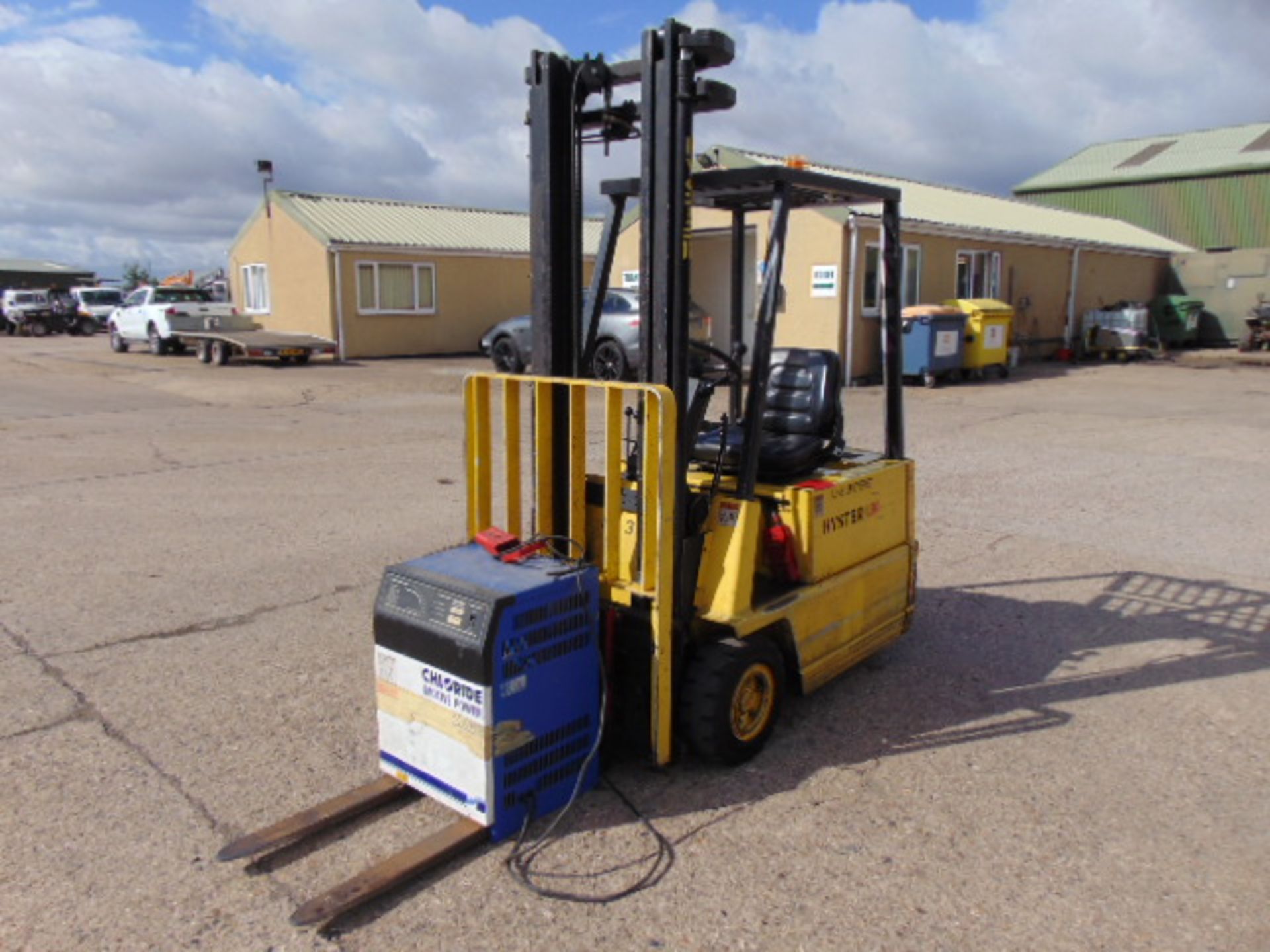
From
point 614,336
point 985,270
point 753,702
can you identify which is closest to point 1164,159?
point 985,270

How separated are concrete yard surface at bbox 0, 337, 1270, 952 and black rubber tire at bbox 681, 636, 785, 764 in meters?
0.13

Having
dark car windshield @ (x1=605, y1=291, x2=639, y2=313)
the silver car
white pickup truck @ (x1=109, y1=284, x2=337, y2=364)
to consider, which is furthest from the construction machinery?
white pickup truck @ (x1=109, y1=284, x2=337, y2=364)

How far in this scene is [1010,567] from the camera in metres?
6.63

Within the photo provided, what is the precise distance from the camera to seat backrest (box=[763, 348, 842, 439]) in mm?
4742

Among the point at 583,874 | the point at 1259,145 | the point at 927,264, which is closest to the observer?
the point at 583,874

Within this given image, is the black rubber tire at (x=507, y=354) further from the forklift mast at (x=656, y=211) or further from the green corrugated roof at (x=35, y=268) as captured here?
the green corrugated roof at (x=35, y=268)

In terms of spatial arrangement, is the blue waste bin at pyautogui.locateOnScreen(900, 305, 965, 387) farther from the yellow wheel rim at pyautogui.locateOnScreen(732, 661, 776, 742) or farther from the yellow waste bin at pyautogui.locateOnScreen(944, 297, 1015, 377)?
the yellow wheel rim at pyautogui.locateOnScreen(732, 661, 776, 742)

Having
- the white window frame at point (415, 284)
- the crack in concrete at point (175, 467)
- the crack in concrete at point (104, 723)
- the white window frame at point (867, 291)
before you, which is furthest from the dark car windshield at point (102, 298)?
the crack in concrete at point (104, 723)

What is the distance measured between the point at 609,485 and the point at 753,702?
1.07m

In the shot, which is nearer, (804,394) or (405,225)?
(804,394)

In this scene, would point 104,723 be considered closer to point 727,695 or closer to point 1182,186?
point 727,695

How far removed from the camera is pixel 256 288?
2819cm

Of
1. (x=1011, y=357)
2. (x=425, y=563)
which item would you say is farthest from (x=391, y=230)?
(x=425, y=563)

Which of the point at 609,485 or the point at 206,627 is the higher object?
the point at 609,485
